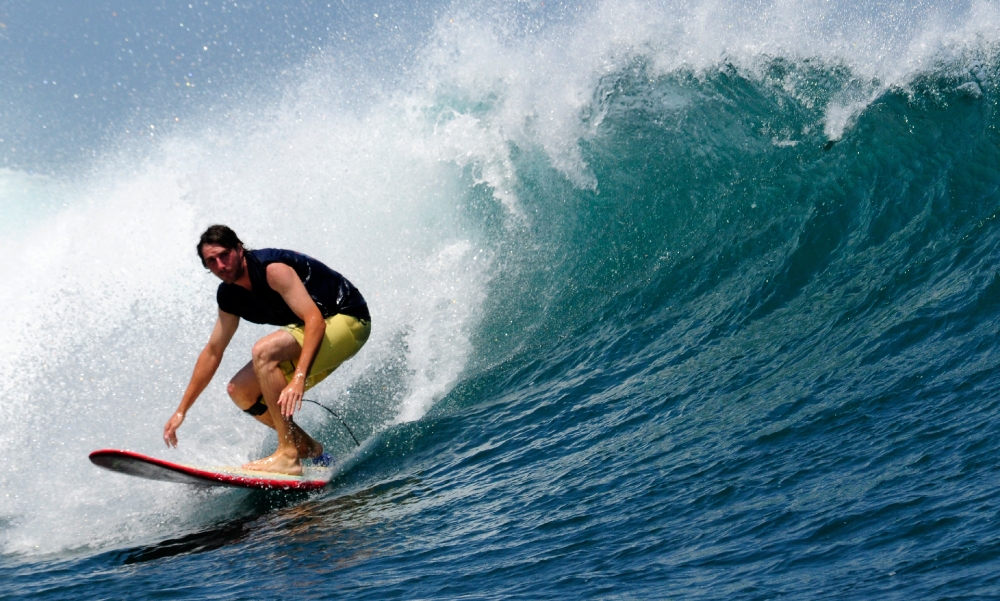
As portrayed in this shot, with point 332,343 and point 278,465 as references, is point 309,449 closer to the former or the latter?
point 278,465

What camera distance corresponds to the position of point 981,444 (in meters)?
4.18

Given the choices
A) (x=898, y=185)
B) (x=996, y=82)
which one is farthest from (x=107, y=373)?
(x=996, y=82)

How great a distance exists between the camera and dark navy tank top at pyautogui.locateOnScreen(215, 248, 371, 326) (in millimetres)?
5633

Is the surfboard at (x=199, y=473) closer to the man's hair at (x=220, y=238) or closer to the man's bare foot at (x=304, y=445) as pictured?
the man's bare foot at (x=304, y=445)

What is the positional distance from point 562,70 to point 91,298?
5.52m

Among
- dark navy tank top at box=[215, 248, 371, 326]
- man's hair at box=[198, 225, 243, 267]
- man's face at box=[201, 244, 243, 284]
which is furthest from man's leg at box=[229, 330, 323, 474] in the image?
man's hair at box=[198, 225, 243, 267]

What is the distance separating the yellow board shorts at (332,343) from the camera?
5.85 meters

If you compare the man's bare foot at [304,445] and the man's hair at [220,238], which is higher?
the man's hair at [220,238]

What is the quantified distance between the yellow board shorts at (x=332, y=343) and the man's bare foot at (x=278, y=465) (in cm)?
43

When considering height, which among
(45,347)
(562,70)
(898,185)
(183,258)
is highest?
(562,70)

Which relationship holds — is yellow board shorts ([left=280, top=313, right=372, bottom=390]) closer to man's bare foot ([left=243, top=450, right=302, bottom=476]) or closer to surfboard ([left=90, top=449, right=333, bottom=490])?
man's bare foot ([left=243, top=450, right=302, bottom=476])

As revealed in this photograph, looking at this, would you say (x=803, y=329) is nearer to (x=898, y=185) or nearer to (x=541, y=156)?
(x=898, y=185)

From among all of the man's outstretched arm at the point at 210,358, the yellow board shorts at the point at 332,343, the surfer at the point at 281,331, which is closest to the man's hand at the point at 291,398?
the surfer at the point at 281,331

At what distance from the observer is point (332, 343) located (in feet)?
19.4
